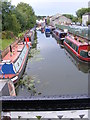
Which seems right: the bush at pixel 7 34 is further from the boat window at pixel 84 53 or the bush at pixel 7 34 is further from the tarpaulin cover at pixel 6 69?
the tarpaulin cover at pixel 6 69

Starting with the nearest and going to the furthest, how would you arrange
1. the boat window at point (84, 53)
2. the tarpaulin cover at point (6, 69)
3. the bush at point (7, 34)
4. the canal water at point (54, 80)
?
the canal water at point (54, 80)
the tarpaulin cover at point (6, 69)
the boat window at point (84, 53)
the bush at point (7, 34)

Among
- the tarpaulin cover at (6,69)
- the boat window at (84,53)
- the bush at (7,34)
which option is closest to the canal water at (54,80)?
the boat window at (84,53)

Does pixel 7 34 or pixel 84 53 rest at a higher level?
pixel 7 34

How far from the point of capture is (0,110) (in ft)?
2.88

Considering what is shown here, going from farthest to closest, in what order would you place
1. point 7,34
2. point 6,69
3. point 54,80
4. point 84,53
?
point 7,34 < point 84,53 < point 54,80 < point 6,69

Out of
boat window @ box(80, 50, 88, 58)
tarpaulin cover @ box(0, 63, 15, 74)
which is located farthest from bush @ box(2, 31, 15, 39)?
tarpaulin cover @ box(0, 63, 15, 74)

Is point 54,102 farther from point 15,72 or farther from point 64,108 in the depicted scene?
point 15,72

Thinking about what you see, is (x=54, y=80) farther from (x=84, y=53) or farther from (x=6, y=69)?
(x=84, y=53)

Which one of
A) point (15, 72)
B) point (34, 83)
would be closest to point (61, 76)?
point (34, 83)

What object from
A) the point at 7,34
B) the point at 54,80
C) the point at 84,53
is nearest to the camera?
the point at 54,80

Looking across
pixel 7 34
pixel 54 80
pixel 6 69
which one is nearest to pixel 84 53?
pixel 54 80

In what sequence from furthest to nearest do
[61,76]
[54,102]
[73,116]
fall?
[61,76] < [73,116] < [54,102]

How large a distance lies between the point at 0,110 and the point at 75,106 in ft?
1.10

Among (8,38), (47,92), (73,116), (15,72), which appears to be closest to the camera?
(73,116)
